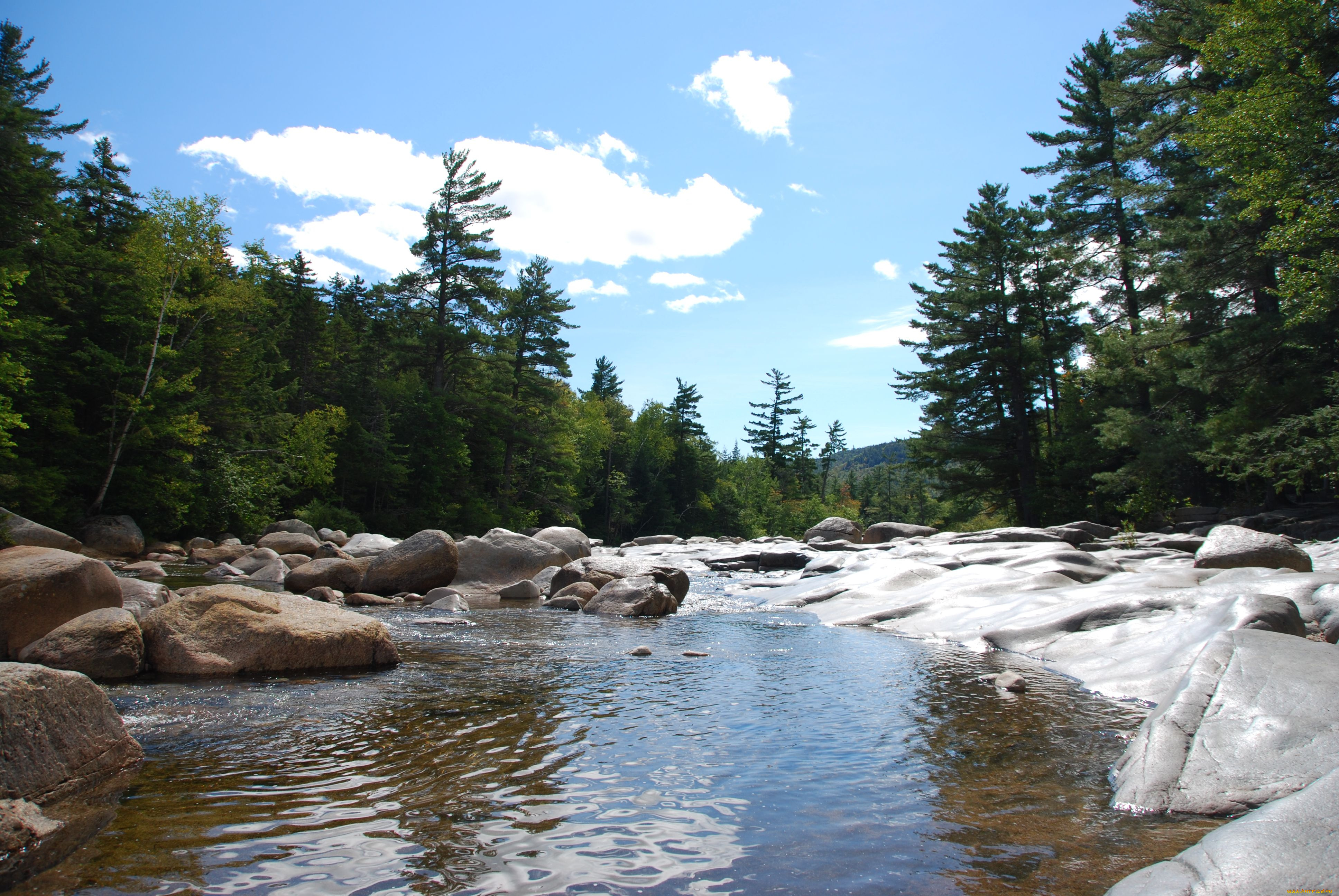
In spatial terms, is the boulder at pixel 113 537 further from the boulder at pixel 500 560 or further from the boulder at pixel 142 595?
the boulder at pixel 142 595

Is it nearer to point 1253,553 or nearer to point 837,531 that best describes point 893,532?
point 837,531

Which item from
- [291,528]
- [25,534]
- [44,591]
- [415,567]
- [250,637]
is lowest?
[250,637]

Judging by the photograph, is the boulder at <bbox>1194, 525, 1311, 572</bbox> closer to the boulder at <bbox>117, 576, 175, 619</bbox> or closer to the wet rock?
the wet rock

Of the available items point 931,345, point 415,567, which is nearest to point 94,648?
point 415,567

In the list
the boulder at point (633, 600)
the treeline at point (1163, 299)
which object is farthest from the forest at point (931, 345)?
the boulder at point (633, 600)

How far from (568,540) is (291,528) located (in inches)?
413

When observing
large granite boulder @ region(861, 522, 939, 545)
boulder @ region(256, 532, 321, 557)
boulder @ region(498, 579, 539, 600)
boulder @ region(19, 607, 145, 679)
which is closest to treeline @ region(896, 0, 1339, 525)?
large granite boulder @ region(861, 522, 939, 545)

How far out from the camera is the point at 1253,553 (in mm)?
9172

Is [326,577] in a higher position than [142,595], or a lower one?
lower

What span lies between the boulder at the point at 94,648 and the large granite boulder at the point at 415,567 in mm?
7078

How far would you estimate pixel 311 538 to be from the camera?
19594mm

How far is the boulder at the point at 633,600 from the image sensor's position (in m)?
10.9

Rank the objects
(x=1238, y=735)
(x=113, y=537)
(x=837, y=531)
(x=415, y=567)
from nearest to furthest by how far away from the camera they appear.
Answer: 1. (x=1238, y=735)
2. (x=415, y=567)
3. (x=113, y=537)
4. (x=837, y=531)

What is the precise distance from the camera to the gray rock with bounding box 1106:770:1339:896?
77.9 inches
